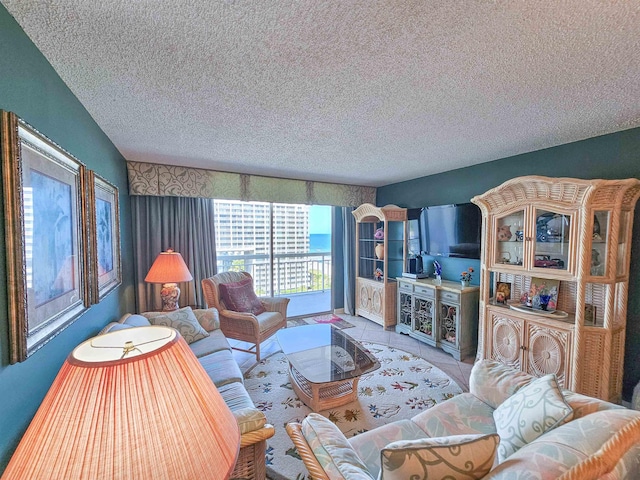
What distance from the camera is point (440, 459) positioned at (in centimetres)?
87

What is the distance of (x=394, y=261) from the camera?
4.54m

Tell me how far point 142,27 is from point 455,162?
3152 millimetres

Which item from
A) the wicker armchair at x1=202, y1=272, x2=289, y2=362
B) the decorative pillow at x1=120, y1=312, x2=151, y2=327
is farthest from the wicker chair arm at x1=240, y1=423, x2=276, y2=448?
the wicker armchair at x1=202, y1=272, x2=289, y2=362

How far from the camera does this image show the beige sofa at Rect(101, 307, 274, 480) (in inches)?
53.1

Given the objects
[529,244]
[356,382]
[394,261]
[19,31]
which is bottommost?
[356,382]

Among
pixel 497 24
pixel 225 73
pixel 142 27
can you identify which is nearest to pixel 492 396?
pixel 497 24

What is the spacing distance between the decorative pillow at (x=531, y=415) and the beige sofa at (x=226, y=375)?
3.53ft

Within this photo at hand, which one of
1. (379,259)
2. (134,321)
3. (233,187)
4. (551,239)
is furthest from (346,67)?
(379,259)

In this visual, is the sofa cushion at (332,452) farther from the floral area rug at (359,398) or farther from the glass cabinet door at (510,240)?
the glass cabinet door at (510,240)

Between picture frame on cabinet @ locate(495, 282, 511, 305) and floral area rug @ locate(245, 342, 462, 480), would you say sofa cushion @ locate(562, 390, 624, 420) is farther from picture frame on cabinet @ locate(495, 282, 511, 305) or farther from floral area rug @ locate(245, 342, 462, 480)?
picture frame on cabinet @ locate(495, 282, 511, 305)

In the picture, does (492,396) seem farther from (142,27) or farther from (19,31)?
(19,31)

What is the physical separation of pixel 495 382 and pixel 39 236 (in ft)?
8.18

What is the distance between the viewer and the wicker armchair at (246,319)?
3064 millimetres

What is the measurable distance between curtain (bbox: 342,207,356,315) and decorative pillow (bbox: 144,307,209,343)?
2740 millimetres
